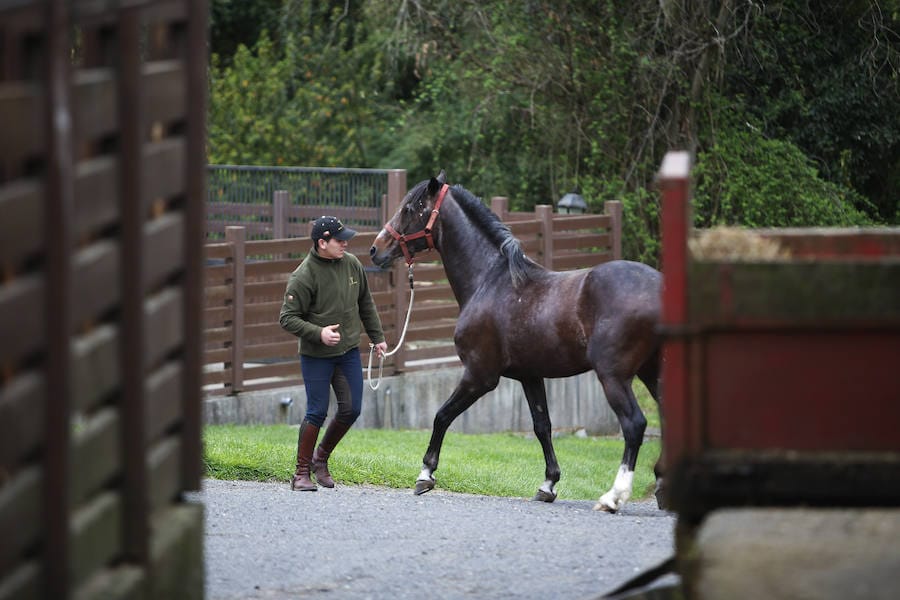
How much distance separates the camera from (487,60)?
984 inches

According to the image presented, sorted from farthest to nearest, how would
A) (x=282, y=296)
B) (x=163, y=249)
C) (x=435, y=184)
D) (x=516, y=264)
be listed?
(x=282, y=296)
(x=435, y=184)
(x=516, y=264)
(x=163, y=249)

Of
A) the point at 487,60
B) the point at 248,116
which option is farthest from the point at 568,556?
the point at 248,116

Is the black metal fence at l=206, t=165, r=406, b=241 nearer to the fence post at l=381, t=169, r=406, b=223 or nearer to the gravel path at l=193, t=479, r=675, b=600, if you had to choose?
the fence post at l=381, t=169, r=406, b=223

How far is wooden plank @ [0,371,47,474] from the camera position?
3.62 m

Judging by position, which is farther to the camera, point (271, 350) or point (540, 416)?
point (271, 350)

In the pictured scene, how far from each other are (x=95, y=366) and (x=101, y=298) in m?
0.20

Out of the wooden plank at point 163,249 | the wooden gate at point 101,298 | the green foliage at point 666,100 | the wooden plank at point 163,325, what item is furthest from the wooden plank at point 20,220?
the green foliage at point 666,100

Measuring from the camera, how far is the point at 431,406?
17.7 meters

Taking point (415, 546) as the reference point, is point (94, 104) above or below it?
above

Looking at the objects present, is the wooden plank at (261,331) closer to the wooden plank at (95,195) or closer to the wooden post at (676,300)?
the wooden post at (676,300)

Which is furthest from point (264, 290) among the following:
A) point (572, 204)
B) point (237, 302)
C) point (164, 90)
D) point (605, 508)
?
point (164, 90)

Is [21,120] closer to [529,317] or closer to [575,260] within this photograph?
[529,317]

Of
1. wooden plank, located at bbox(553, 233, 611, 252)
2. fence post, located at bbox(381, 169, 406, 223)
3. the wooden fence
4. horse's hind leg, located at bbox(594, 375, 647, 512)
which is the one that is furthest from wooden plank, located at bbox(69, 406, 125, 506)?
wooden plank, located at bbox(553, 233, 611, 252)

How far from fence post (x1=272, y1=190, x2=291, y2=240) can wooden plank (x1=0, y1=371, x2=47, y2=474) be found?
16.1m
